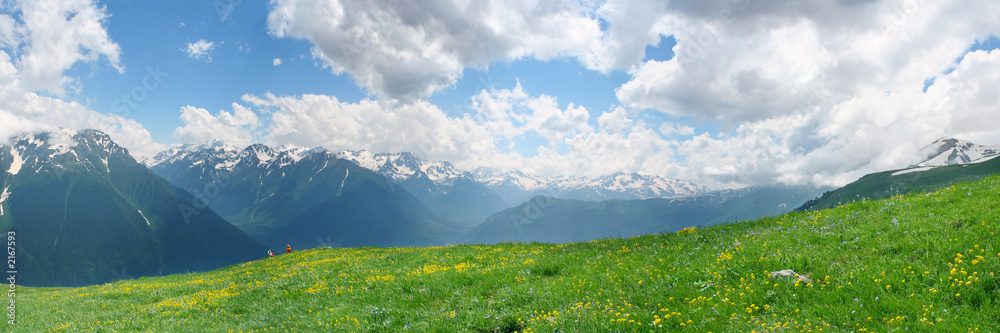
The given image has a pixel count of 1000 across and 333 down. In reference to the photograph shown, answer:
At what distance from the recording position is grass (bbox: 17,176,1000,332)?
6824mm

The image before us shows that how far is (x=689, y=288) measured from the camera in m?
9.01

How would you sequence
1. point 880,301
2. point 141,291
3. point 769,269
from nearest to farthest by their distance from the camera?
point 880,301 < point 769,269 < point 141,291

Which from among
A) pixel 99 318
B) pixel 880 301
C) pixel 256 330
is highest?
pixel 99 318

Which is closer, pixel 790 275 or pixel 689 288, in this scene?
pixel 790 275

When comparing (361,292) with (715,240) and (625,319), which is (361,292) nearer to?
(625,319)

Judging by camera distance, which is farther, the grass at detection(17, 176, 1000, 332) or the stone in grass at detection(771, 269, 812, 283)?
the stone in grass at detection(771, 269, 812, 283)

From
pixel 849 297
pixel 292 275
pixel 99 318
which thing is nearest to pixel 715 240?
pixel 849 297

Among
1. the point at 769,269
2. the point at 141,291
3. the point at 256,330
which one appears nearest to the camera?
the point at 769,269

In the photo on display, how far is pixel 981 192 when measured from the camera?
11.3m

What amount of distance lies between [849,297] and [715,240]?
6406 millimetres

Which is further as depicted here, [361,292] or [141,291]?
[141,291]

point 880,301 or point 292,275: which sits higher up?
point 292,275

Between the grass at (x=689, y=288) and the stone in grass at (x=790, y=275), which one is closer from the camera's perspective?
the grass at (x=689, y=288)

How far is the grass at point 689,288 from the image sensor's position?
6824 millimetres
